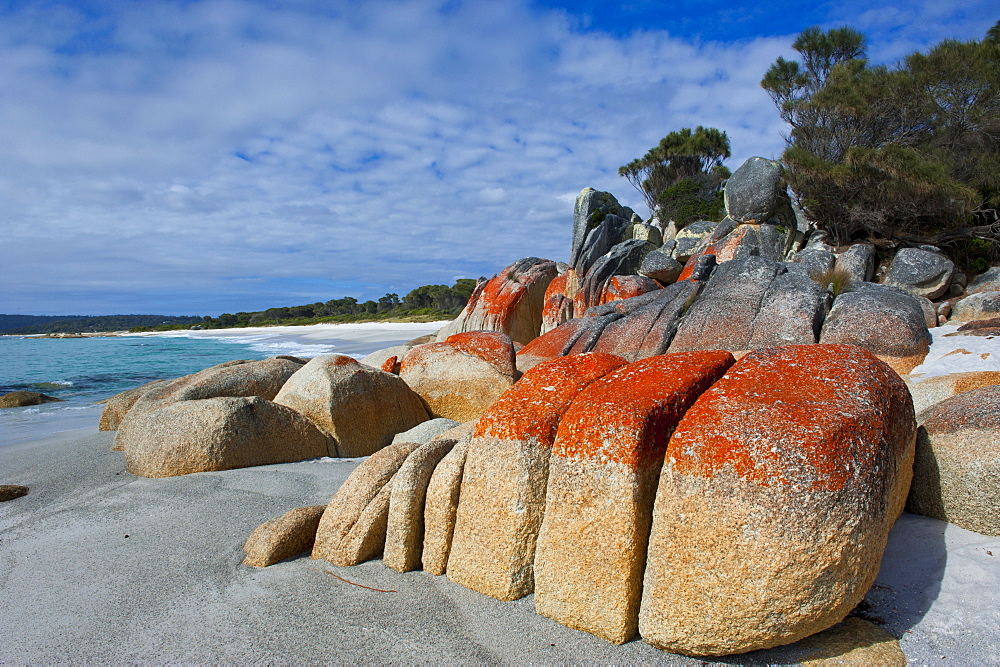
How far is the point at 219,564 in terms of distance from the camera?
12.7 ft

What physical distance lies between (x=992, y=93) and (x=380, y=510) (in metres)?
22.8

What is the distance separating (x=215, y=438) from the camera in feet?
19.0

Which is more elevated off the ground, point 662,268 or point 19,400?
point 662,268

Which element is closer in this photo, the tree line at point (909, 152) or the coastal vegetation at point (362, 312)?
the tree line at point (909, 152)

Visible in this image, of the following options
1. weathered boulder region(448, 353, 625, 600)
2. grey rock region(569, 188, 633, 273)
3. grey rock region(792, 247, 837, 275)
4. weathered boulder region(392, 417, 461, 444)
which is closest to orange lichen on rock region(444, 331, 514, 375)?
weathered boulder region(392, 417, 461, 444)

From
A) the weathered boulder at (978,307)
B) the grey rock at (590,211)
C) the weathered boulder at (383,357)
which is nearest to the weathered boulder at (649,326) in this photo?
the weathered boulder at (383,357)

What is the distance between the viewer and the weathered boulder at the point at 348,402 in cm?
668

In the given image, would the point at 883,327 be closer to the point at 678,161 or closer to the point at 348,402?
the point at 348,402

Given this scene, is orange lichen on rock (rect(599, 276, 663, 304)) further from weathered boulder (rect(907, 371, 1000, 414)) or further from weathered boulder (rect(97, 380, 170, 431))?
weathered boulder (rect(97, 380, 170, 431))

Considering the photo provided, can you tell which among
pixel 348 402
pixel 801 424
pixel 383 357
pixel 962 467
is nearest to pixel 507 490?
pixel 801 424

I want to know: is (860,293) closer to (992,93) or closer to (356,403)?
(356,403)

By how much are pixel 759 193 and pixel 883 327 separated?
11.3 metres

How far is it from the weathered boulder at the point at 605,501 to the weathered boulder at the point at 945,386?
3.42 m

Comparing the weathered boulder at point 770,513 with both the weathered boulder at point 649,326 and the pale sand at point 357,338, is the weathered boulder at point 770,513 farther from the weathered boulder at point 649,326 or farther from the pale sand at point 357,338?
the pale sand at point 357,338
